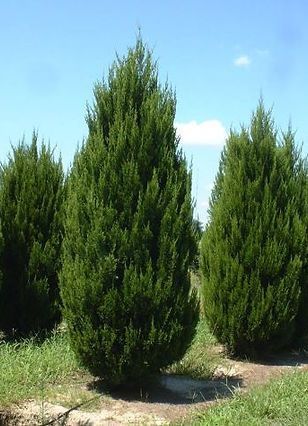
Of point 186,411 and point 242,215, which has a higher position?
point 242,215

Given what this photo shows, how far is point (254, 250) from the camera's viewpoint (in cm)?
820

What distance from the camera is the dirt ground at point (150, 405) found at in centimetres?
539

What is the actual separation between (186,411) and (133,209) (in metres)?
1.99

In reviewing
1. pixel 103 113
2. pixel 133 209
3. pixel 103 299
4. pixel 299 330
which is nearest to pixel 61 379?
pixel 103 299

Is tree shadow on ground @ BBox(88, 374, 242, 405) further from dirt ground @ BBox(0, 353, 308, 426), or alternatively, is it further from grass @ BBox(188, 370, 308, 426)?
grass @ BBox(188, 370, 308, 426)

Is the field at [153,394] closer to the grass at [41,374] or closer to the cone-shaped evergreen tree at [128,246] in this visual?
the grass at [41,374]

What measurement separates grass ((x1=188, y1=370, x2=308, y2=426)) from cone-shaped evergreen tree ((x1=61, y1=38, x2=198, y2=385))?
77cm

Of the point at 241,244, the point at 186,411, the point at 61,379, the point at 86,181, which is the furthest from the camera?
the point at 241,244

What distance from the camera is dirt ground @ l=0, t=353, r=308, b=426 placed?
5.39 meters

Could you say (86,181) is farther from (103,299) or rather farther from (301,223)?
(301,223)

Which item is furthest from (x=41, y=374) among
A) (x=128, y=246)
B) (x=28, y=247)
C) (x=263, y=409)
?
(x=28, y=247)

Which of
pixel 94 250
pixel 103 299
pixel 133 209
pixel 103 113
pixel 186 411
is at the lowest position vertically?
pixel 186 411

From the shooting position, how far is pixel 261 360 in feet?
27.5

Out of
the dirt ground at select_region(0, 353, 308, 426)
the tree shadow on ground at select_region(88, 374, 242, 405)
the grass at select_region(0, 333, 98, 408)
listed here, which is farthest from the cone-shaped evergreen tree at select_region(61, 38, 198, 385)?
the grass at select_region(0, 333, 98, 408)
